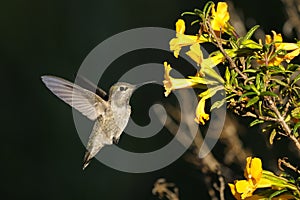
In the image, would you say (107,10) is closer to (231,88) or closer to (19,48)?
(19,48)

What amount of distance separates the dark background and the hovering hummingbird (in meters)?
2.99

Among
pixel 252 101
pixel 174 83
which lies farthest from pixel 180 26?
pixel 252 101

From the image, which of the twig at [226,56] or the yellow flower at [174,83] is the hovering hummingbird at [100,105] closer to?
the yellow flower at [174,83]

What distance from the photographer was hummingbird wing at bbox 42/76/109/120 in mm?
1983

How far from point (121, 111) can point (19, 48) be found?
3.43 meters

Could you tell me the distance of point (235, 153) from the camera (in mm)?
2359

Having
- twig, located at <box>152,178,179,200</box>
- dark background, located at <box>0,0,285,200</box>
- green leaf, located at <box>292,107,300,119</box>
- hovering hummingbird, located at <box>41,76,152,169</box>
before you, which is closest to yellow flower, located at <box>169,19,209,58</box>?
green leaf, located at <box>292,107,300,119</box>

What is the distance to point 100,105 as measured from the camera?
2.15 meters

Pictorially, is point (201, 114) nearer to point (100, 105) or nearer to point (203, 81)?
point (203, 81)

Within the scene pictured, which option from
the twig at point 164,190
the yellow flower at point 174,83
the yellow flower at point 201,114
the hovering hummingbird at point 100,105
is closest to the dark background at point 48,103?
the twig at point 164,190

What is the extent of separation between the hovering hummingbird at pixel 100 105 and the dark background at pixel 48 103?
299 cm

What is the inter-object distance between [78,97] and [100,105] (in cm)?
11

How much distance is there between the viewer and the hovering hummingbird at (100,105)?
6.58 feet

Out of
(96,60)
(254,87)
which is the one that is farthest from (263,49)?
(96,60)
